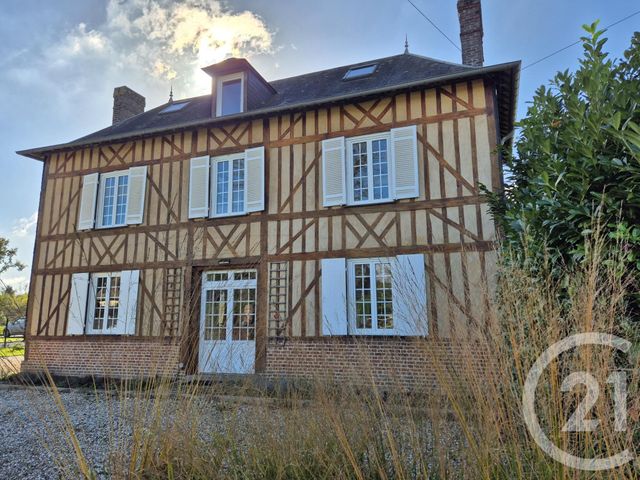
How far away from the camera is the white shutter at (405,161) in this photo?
6879 mm

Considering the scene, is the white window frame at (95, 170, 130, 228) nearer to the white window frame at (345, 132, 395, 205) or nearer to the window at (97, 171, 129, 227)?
the window at (97, 171, 129, 227)

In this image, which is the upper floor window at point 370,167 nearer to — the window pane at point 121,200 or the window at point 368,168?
the window at point 368,168

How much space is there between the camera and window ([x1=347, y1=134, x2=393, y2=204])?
285 inches

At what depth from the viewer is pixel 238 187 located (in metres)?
8.27

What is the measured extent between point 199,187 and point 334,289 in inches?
139

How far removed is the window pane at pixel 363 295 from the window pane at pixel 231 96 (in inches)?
169

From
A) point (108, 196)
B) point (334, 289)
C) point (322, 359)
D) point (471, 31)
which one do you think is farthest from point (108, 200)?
point (471, 31)

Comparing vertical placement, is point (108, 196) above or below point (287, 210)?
above

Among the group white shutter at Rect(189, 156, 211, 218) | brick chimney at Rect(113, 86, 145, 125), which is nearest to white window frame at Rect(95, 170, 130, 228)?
white shutter at Rect(189, 156, 211, 218)

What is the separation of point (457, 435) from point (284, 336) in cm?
542

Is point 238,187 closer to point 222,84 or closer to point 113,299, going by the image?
point 222,84

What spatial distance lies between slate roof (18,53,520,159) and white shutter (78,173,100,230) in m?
0.80

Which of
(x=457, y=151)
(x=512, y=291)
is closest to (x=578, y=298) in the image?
(x=512, y=291)

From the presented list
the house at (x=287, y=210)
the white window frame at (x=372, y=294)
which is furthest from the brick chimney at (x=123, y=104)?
the white window frame at (x=372, y=294)
